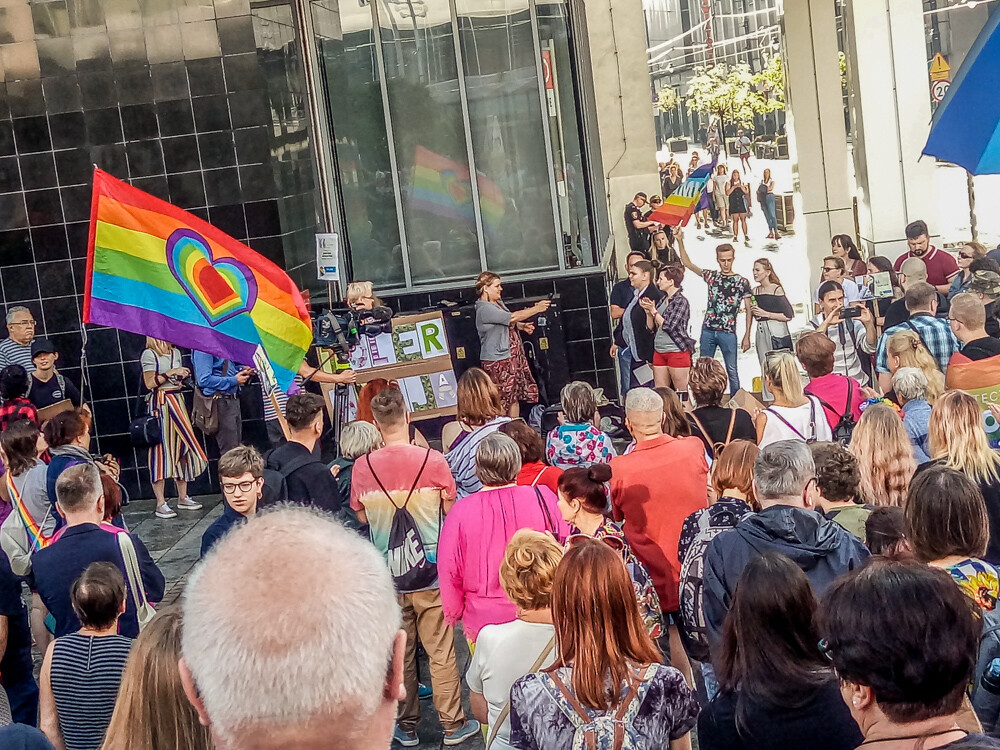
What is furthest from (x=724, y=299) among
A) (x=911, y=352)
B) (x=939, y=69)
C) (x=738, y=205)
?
(x=738, y=205)

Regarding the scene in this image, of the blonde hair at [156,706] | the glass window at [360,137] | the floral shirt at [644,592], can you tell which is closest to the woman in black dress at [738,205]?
the glass window at [360,137]

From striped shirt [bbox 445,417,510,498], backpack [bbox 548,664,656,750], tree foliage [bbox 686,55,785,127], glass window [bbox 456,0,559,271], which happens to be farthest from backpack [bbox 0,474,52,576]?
tree foliage [bbox 686,55,785,127]

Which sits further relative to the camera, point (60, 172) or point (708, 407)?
point (60, 172)

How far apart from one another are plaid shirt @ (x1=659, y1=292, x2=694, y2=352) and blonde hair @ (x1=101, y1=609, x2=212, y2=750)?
8.43m

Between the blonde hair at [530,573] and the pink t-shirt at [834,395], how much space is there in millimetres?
3045

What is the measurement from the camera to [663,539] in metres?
5.71

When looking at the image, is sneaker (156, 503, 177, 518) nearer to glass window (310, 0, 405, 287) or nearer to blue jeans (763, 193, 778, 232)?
glass window (310, 0, 405, 287)

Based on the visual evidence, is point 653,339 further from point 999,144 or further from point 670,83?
point 670,83

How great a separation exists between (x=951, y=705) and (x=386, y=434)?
372 cm

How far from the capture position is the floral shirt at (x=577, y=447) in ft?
21.4

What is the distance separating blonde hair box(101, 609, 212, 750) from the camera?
111 inches

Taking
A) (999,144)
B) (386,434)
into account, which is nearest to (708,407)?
(386,434)

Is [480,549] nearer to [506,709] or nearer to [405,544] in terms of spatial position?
[405,544]

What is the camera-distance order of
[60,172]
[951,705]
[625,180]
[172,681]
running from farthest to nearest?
[625,180]
[60,172]
[172,681]
[951,705]
